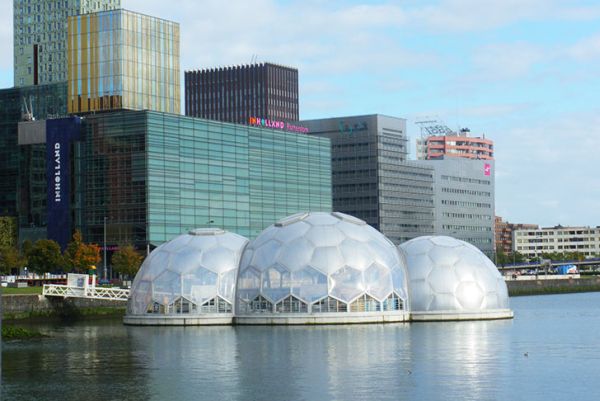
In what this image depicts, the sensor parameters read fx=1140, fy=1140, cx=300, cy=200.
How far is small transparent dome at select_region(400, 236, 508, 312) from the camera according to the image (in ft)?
270

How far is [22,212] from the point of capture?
573 ft

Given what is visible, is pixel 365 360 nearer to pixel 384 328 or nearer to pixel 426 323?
pixel 384 328

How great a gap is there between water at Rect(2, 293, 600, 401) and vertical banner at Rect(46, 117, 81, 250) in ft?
288

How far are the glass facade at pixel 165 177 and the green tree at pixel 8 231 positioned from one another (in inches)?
400

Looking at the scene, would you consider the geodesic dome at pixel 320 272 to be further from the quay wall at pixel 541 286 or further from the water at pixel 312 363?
the quay wall at pixel 541 286

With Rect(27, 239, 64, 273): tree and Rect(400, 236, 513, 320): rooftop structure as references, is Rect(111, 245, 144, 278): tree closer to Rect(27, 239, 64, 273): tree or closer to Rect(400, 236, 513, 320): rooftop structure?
Rect(27, 239, 64, 273): tree

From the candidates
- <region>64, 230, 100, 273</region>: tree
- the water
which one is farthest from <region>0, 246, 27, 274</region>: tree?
the water

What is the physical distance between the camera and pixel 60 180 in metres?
166

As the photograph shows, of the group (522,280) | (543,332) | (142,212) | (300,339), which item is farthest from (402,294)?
(522,280)

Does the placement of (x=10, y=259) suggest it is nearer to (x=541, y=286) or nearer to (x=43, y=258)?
(x=43, y=258)

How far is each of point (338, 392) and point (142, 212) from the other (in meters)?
120

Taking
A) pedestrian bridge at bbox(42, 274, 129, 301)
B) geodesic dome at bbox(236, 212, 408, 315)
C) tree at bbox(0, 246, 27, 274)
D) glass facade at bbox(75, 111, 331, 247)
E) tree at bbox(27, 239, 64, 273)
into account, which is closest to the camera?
geodesic dome at bbox(236, 212, 408, 315)

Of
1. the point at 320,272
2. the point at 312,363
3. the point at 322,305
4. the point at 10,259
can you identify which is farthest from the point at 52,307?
the point at 312,363

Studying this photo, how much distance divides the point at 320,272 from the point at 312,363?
26353 millimetres
